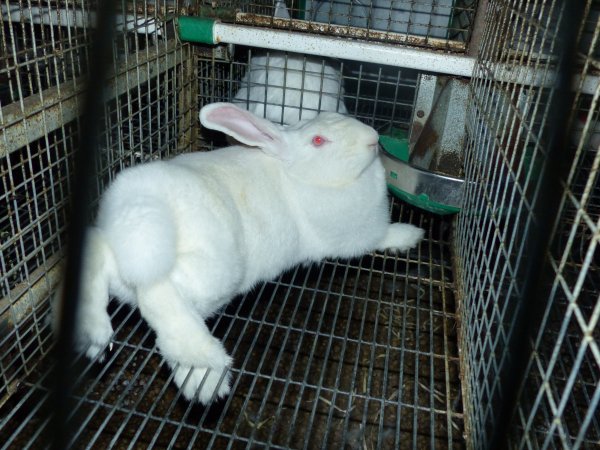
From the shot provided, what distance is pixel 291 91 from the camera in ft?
7.39

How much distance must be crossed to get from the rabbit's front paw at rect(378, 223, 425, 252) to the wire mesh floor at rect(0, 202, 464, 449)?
5 cm

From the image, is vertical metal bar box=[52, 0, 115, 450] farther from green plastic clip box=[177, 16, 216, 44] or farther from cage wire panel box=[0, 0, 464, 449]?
green plastic clip box=[177, 16, 216, 44]

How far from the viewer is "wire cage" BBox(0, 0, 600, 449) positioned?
1.17 m

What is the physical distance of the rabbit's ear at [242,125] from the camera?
1.66 m

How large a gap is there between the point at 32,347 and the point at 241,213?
68cm

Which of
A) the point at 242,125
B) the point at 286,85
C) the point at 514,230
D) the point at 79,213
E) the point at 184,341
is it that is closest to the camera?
the point at 79,213

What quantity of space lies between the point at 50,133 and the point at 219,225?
1.92 feet

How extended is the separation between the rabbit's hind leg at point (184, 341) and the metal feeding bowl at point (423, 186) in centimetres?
96

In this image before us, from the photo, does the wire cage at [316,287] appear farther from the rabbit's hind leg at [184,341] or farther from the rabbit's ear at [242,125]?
the rabbit's ear at [242,125]

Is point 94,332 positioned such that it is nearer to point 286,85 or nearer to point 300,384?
point 300,384

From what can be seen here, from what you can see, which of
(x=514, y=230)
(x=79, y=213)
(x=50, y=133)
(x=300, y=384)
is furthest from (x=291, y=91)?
(x=79, y=213)

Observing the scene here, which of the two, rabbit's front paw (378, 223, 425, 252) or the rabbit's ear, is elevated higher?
Answer: the rabbit's ear

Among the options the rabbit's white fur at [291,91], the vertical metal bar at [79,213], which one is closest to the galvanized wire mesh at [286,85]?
the rabbit's white fur at [291,91]

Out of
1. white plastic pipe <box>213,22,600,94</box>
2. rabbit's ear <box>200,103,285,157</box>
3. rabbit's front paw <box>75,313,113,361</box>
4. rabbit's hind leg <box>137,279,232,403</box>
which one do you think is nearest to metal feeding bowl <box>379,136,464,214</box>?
white plastic pipe <box>213,22,600,94</box>
